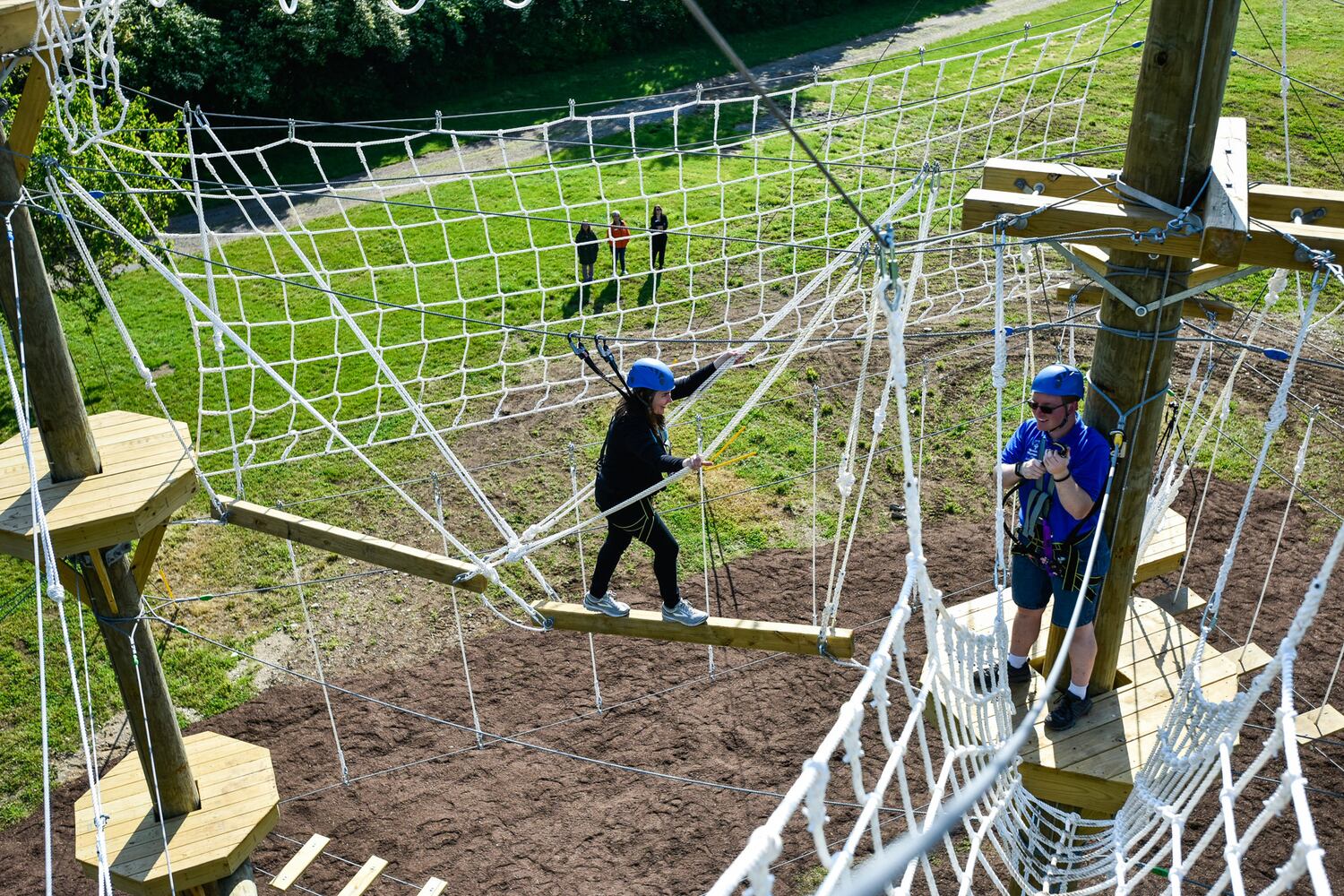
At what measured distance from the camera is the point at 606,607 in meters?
5.37

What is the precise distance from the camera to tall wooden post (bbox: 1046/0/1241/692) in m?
3.40

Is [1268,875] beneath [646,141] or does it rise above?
beneath

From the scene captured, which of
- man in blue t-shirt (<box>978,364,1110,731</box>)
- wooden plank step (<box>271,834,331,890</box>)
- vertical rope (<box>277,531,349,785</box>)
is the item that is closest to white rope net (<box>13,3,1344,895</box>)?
man in blue t-shirt (<box>978,364,1110,731</box>)

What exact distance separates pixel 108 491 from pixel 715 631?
2571 mm

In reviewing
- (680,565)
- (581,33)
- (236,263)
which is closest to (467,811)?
(680,565)

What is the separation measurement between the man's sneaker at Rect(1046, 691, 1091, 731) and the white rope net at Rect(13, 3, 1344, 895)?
0.51 ft

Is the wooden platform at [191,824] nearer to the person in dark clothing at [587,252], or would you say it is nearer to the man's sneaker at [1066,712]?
the man's sneaker at [1066,712]

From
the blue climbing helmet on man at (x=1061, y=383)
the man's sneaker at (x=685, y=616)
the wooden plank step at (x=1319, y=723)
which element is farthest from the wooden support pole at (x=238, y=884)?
the wooden plank step at (x=1319, y=723)

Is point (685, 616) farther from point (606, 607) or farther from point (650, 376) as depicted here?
point (650, 376)

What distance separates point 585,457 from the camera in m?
9.24

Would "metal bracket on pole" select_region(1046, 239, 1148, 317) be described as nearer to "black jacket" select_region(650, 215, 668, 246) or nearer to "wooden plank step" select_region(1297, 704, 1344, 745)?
"wooden plank step" select_region(1297, 704, 1344, 745)

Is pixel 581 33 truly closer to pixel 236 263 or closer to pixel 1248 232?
pixel 236 263

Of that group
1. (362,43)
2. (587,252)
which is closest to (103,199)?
(587,252)

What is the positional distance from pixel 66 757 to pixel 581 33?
44.7ft
